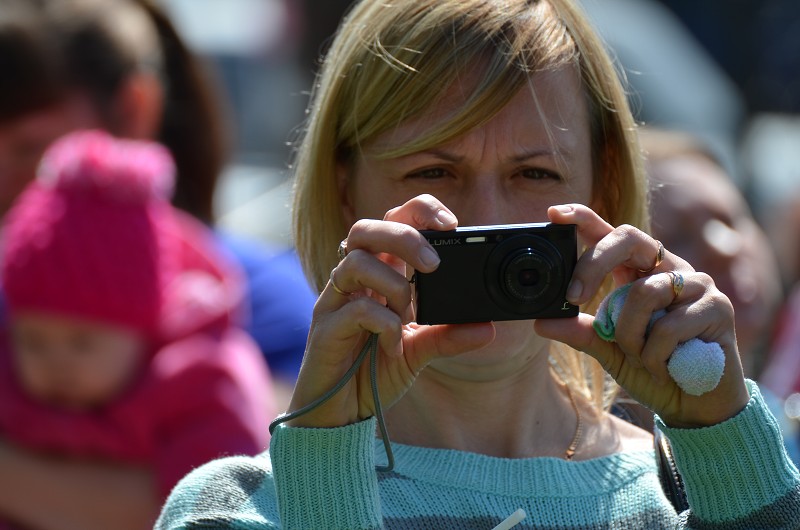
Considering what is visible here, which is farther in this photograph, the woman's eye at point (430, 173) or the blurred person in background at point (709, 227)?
the blurred person in background at point (709, 227)

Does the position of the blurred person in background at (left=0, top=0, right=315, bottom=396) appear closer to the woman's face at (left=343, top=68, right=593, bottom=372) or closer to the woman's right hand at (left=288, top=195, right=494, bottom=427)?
the woman's face at (left=343, top=68, right=593, bottom=372)

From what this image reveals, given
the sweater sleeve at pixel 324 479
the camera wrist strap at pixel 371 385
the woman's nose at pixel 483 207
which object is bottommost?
the sweater sleeve at pixel 324 479

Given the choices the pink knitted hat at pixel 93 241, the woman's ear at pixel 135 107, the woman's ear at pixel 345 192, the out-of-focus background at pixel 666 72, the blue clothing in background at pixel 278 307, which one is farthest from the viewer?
the out-of-focus background at pixel 666 72

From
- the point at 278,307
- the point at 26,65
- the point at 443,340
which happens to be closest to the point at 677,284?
the point at 443,340

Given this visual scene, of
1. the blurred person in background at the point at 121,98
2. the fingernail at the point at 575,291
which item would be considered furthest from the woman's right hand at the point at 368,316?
the blurred person in background at the point at 121,98

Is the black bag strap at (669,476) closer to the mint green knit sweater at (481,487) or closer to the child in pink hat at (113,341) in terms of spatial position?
the mint green knit sweater at (481,487)

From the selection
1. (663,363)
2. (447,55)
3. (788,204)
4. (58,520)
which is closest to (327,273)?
(447,55)

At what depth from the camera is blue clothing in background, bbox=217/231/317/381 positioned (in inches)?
137

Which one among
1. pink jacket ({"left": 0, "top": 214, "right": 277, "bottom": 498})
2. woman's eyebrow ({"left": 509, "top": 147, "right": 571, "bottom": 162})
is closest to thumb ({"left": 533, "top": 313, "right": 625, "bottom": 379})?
woman's eyebrow ({"left": 509, "top": 147, "right": 571, "bottom": 162})

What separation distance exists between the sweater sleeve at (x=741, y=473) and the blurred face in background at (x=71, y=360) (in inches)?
65.8

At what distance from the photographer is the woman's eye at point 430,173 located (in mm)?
2090

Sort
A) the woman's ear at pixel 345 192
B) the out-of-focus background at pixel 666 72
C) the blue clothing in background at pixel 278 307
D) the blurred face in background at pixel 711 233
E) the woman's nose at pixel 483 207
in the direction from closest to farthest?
the woman's nose at pixel 483 207 < the woman's ear at pixel 345 192 < the blue clothing in background at pixel 278 307 < the blurred face in background at pixel 711 233 < the out-of-focus background at pixel 666 72

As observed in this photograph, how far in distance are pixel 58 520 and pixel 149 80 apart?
4.67 ft

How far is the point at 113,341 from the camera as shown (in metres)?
3.12
